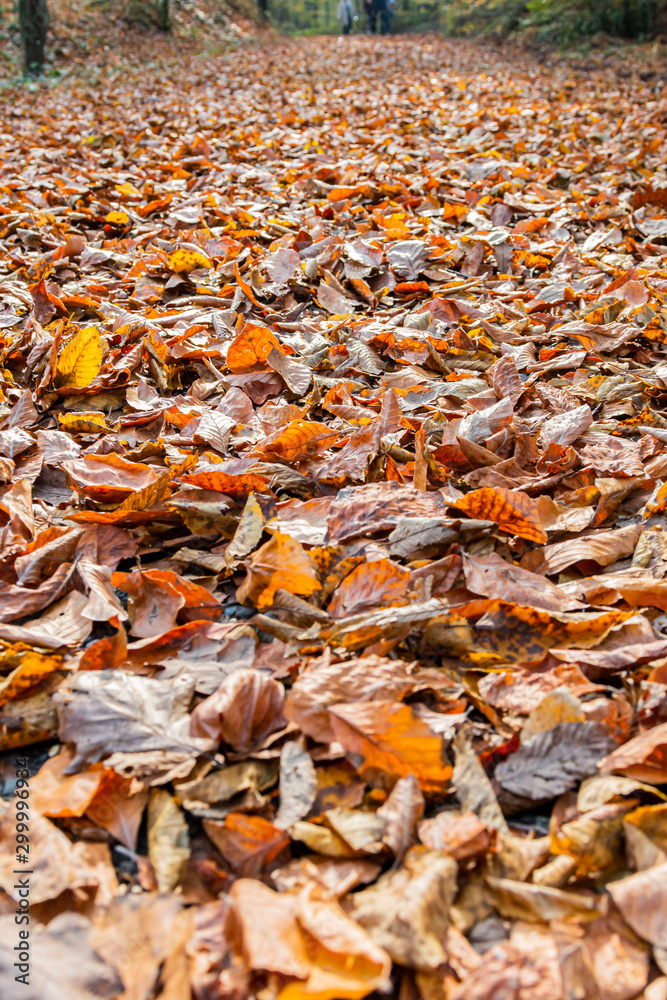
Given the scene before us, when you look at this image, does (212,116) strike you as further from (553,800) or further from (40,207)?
(553,800)

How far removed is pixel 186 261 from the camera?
2.95 metres

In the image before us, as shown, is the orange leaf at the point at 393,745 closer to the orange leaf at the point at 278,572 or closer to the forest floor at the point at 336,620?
the forest floor at the point at 336,620

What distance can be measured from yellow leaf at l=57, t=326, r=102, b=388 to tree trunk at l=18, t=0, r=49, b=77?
1102cm

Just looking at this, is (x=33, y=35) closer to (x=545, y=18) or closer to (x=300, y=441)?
(x=545, y=18)

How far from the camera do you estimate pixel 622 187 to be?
162 inches

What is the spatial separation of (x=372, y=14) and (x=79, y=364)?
2288cm

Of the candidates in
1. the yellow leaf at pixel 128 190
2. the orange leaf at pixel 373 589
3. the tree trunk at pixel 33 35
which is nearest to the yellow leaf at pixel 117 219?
the yellow leaf at pixel 128 190

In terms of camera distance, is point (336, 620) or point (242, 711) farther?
point (336, 620)

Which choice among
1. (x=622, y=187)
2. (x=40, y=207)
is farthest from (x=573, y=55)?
(x=40, y=207)

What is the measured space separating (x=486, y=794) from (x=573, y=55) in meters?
13.9

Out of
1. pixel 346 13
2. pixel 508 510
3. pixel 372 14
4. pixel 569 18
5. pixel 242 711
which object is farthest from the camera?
pixel 346 13

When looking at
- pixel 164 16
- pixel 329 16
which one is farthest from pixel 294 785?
pixel 329 16

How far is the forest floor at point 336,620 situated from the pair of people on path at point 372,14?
2062cm

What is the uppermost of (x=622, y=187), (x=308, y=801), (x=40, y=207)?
(x=622, y=187)
